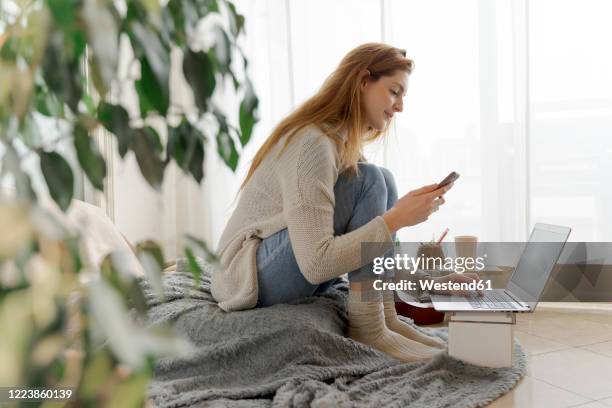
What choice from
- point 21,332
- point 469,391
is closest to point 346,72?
point 469,391

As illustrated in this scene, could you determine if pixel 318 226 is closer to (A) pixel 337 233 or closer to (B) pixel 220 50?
(A) pixel 337 233

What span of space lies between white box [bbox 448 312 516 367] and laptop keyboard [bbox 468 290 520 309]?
1.3 inches

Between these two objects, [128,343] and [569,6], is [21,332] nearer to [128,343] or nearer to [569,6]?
[128,343]

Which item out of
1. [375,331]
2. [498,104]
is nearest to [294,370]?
[375,331]

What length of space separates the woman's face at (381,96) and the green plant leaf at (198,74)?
3.92ft

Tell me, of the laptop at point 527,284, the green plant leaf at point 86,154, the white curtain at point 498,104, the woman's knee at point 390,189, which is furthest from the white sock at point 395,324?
the green plant leaf at point 86,154

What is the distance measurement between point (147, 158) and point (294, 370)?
3.16 ft

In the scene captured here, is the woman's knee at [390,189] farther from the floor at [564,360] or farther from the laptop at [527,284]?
the floor at [564,360]

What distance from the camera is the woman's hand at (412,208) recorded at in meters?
1.42

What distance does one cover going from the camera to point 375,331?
151cm

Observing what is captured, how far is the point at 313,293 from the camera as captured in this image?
1616 millimetres

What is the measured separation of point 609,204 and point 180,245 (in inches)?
83.8

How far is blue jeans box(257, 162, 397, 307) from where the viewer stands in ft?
4.88

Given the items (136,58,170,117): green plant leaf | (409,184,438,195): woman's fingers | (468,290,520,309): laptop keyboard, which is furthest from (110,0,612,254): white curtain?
(136,58,170,117): green plant leaf
